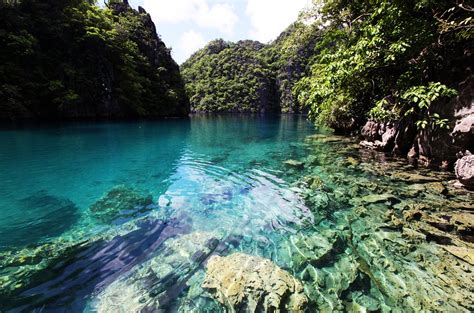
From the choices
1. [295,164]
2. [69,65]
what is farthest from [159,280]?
[69,65]

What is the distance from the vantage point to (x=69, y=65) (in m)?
36.9

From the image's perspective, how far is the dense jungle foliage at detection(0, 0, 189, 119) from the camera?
30609mm

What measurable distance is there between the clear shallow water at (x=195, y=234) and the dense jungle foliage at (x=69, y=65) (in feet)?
94.1

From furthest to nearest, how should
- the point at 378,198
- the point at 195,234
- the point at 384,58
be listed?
the point at 384,58 < the point at 378,198 < the point at 195,234

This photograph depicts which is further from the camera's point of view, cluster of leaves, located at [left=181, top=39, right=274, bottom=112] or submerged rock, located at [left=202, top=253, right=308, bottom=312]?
cluster of leaves, located at [left=181, top=39, right=274, bottom=112]

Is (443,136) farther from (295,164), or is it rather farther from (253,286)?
(253,286)

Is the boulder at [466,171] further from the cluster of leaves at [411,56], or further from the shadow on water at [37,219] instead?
the shadow on water at [37,219]

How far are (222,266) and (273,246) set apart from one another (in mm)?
1382

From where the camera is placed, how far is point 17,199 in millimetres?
7820

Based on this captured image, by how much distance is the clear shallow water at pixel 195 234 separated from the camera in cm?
391

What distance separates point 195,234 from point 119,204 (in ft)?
10.7

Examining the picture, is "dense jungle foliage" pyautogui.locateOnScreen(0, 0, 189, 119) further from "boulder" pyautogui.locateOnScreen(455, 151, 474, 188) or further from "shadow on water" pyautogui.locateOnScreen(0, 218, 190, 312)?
"boulder" pyautogui.locateOnScreen(455, 151, 474, 188)

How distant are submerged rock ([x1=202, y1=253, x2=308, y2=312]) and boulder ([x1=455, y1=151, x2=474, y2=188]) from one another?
727 cm

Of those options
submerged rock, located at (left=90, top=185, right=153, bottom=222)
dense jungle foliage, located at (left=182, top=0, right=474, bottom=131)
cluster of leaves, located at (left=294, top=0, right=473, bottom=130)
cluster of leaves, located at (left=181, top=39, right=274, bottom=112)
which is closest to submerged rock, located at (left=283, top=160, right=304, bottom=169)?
dense jungle foliage, located at (left=182, top=0, right=474, bottom=131)
